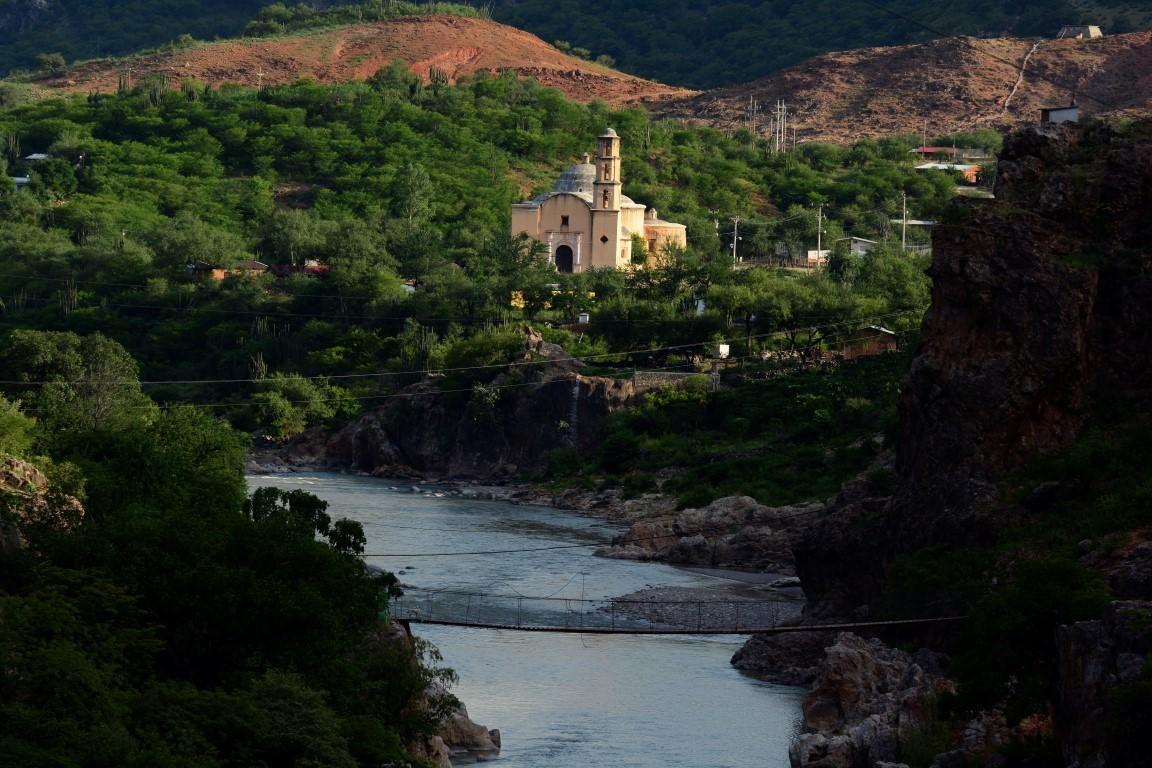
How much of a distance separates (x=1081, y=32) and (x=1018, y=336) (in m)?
124

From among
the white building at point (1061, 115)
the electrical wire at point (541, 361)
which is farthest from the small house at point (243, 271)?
the white building at point (1061, 115)

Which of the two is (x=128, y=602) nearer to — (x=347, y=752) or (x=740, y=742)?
(x=347, y=752)

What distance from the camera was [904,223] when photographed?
116625 mm

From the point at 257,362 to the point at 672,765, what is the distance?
58.9 meters

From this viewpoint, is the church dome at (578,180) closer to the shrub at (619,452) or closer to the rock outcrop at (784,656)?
the shrub at (619,452)

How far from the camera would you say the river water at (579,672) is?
42.3 metres

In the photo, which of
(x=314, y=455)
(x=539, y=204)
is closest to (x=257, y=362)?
(x=314, y=455)

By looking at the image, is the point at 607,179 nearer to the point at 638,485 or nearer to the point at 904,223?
the point at 904,223

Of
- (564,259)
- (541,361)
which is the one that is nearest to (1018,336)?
(541,361)

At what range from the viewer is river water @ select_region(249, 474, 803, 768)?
42.3m

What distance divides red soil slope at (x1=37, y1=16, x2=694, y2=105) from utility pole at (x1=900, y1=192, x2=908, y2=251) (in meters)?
47.2

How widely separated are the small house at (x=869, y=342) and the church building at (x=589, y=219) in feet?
76.6

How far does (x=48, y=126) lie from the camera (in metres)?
145

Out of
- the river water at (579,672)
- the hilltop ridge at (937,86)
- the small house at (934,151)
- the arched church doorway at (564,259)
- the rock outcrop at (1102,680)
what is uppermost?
the hilltop ridge at (937,86)
